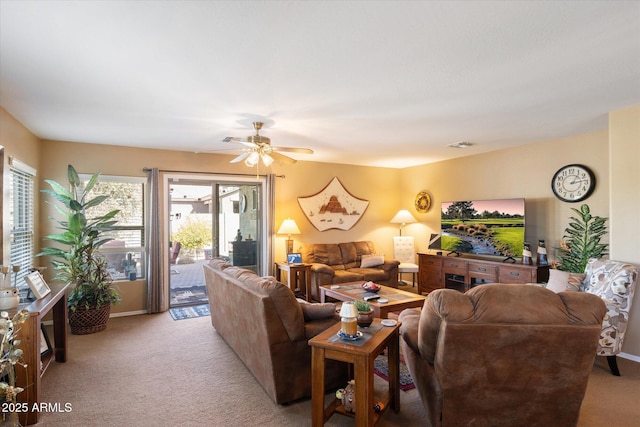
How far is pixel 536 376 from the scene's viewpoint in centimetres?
201

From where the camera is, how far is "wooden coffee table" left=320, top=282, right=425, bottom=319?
3836mm

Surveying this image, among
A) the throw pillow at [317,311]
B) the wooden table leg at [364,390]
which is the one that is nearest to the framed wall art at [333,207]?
the throw pillow at [317,311]

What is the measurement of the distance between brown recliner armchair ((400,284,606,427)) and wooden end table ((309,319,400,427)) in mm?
375

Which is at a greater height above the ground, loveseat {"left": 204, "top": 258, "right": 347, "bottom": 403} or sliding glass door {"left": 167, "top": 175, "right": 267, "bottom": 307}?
sliding glass door {"left": 167, "top": 175, "right": 267, "bottom": 307}

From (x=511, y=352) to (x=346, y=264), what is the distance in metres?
4.58

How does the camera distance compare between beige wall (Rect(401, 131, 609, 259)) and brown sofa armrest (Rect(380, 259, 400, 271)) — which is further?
brown sofa armrest (Rect(380, 259, 400, 271))

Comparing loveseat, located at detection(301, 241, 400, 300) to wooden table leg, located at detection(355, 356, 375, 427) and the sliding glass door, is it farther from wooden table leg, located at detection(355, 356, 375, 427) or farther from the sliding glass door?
wooden table leg, located at detection(355, 356, 375, 427)

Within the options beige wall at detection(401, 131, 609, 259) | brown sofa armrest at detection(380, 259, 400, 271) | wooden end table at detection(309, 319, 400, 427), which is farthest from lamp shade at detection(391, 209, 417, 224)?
wooden end table at detection(309, 319, 400, 427)

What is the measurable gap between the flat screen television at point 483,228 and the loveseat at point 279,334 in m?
3.44

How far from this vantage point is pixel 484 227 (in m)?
5.50

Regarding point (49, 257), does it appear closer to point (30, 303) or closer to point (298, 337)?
point (30, 303)

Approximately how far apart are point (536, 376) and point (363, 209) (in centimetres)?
534

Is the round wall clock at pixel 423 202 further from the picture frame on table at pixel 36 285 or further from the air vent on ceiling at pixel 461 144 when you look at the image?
the picture frame on table at pixel 36 285

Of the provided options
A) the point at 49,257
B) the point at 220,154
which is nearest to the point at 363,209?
the point at 220,154
